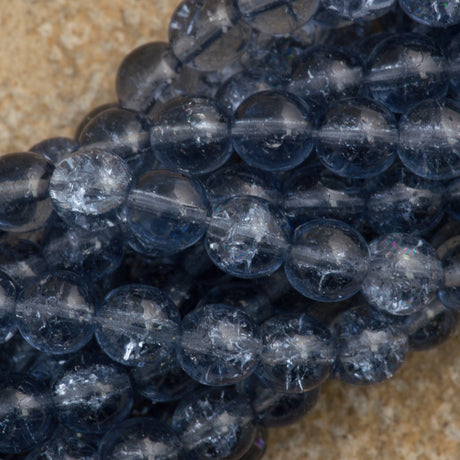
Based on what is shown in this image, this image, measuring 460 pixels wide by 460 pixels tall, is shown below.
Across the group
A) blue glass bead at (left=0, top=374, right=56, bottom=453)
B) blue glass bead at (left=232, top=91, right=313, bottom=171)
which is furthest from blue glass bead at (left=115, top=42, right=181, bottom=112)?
blue glass bead at (left=0, top=374, right=56, bottom=453)

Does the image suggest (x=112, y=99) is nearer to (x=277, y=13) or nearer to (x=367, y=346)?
(x=277, y=13)

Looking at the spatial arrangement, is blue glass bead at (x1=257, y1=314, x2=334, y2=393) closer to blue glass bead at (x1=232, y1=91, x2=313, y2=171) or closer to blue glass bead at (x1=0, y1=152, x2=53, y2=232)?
blue glass bead at (x1=232, y1=91, x2=313, y2=171)

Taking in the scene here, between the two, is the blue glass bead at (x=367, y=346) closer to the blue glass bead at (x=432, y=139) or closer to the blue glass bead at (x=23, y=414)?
the blue glass bead at (x=432, y=139)

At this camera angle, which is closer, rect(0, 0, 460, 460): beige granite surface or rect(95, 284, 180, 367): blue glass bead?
rect(95, 284, 180, 367): blue glass bead

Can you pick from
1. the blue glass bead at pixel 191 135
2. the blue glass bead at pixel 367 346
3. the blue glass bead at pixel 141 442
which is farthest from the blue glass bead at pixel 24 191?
the blue glass bead at pixel 367 346

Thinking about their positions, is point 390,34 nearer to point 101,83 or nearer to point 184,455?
point 101,83

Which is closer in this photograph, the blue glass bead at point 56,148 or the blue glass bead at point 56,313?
the blue glass bead at point 56,313

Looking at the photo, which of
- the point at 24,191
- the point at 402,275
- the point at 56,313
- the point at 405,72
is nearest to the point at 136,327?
the point at 56,313
